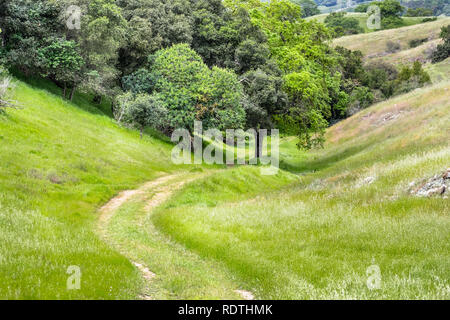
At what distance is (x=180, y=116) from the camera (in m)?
40.3

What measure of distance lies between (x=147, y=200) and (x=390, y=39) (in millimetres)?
141338

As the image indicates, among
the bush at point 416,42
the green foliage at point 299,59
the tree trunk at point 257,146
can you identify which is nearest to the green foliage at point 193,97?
the tree trunk at point 257,146

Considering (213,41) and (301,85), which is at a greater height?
(213,41)

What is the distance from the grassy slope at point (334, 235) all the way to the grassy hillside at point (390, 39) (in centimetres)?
11413

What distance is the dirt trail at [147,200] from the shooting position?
39.2ft

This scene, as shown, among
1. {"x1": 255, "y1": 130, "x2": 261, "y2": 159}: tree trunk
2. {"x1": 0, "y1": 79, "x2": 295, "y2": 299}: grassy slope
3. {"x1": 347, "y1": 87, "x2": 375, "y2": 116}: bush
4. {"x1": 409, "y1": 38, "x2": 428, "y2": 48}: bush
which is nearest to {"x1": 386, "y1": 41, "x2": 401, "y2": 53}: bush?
{"x1": 409, "y1": 38, "x2": 428, "y2": 48}: bush

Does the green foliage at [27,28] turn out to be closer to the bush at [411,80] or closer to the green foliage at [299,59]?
the green foliage at [299,59]

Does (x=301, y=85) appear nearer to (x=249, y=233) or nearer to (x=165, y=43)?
(x=165, y=43)

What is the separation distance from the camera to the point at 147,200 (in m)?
23.6

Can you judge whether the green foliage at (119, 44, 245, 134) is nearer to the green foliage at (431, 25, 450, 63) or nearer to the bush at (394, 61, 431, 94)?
the bush at (394, 61, 431, 94)

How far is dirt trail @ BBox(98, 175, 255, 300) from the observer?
11938 mm

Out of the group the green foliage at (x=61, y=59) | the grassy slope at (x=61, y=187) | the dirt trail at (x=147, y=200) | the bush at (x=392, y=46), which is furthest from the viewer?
the bush at (x=392, y=46)
